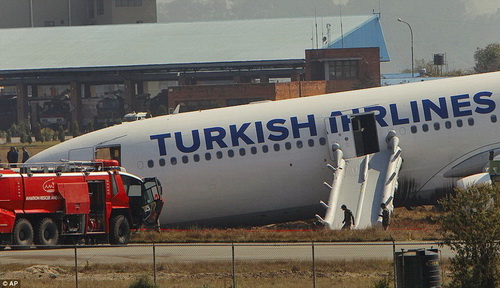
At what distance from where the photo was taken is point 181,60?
114 metres

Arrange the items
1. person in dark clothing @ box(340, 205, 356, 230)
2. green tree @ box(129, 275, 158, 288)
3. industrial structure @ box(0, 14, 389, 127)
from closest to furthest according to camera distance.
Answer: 1. green tree @ box(129, 275, 158, 288)
2. person in dark clothing @ box(340, 205, 356, 230)
3. industrial structure @ box(0, 14, 389, 127)

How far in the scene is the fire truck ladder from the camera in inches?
1678

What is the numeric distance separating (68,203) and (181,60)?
76.1 meters

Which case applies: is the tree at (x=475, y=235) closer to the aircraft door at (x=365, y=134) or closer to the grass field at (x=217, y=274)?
the grass field at (x=217, y=274)

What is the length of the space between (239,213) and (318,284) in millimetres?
14944

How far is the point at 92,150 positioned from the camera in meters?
45.7

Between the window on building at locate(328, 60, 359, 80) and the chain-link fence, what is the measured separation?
67.0 meters

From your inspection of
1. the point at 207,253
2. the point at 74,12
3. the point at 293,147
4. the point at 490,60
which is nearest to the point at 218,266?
the point at 207,253

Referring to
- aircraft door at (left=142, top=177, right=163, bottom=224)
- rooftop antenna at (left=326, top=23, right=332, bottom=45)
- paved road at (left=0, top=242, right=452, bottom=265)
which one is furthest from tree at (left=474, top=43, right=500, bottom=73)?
paved road at (left=0, top=242, right=452, bottom=265)

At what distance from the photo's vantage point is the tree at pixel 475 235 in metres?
28.1

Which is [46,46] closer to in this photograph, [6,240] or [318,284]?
[6,240]

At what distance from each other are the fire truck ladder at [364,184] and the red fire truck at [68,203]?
7726 millimetres

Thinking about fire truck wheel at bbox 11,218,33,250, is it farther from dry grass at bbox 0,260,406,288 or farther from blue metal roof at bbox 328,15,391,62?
blue metal roof at bbox 328,15,391,62

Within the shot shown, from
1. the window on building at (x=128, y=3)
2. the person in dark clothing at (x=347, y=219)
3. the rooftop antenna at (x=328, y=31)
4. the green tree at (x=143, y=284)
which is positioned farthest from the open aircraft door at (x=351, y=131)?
the window on building at (x=128, y=3)
